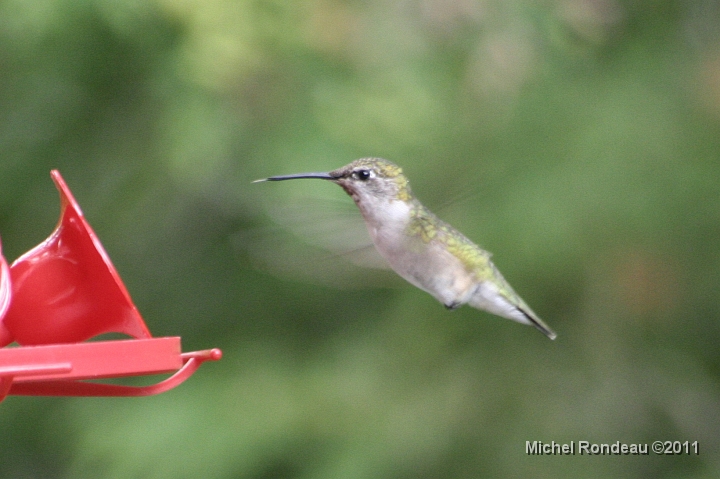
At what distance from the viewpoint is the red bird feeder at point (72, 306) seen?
1.64 metres

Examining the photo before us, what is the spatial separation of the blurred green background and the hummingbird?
2.22ft

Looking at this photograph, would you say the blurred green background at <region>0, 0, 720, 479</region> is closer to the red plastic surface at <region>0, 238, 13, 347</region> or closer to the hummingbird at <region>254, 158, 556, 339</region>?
the hummingbird at <region>254, 158, 556, 339</region>

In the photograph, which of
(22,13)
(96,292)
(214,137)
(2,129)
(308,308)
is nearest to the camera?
(96,292)

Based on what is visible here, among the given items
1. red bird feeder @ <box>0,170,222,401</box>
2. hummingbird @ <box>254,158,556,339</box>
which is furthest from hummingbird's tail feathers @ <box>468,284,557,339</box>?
red bird feeder @ <box>0,170,222,401</box>

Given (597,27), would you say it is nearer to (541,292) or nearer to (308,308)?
(541,292)

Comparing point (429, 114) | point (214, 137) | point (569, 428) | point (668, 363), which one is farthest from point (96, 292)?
point (668, 363)

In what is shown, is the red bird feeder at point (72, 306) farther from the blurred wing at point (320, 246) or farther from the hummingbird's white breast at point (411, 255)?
the hummingbird's white breast at point (411, 255)

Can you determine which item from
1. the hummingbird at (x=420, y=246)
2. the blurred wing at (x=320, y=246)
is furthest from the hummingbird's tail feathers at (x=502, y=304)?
the blurred wing at (x=320, y=246)

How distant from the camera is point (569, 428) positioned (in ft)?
12.9

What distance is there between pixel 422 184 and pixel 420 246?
688mm

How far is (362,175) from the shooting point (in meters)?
2.44

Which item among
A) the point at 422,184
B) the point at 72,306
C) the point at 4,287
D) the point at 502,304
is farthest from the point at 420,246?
the point at 4,287

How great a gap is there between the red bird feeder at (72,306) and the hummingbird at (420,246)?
66cm

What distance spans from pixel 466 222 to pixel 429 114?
49 centimetres
